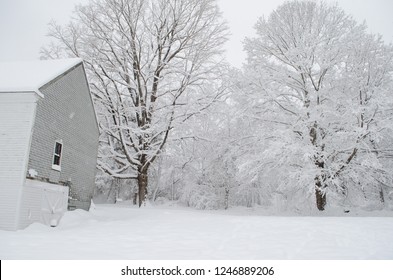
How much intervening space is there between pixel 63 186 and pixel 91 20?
11099 millimetres

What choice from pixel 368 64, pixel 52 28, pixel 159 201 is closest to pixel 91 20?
pixel 52 28

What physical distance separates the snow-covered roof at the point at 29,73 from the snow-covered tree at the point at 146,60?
4.50 meters

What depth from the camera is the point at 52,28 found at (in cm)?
2069

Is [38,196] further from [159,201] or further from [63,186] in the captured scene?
[159,201]

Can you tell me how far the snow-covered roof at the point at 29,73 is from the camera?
12.3m

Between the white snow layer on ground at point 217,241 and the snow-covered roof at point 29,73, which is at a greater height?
the snow-covered roof at point 29,73

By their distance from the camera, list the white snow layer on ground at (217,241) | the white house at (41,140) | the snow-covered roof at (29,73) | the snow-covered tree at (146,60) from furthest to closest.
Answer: the snow-covered tree at (146,60) → the snow-covered roof at (29,73) → the white house at (41,140) → the white snow layer on ground at (217,241)

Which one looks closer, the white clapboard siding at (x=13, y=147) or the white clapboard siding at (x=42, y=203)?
the white clapboard siding at (x=13, y=147)

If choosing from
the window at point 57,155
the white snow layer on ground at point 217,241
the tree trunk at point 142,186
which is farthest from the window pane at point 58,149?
the tree trunk at point 142,186

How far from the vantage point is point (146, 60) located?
2073 cm

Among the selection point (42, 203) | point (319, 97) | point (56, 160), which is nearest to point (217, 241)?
point (42, 203)

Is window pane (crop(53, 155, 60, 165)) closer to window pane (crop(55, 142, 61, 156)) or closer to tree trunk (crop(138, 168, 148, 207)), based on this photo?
window pane (crop(55, 142, 61, 156))

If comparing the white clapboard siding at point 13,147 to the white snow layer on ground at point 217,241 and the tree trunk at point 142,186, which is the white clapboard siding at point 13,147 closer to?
the white snow layer on ground at point 217,241

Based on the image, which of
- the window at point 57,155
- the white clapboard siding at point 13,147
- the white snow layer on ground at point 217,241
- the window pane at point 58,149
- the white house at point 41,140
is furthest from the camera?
the window pane at point 58,149
